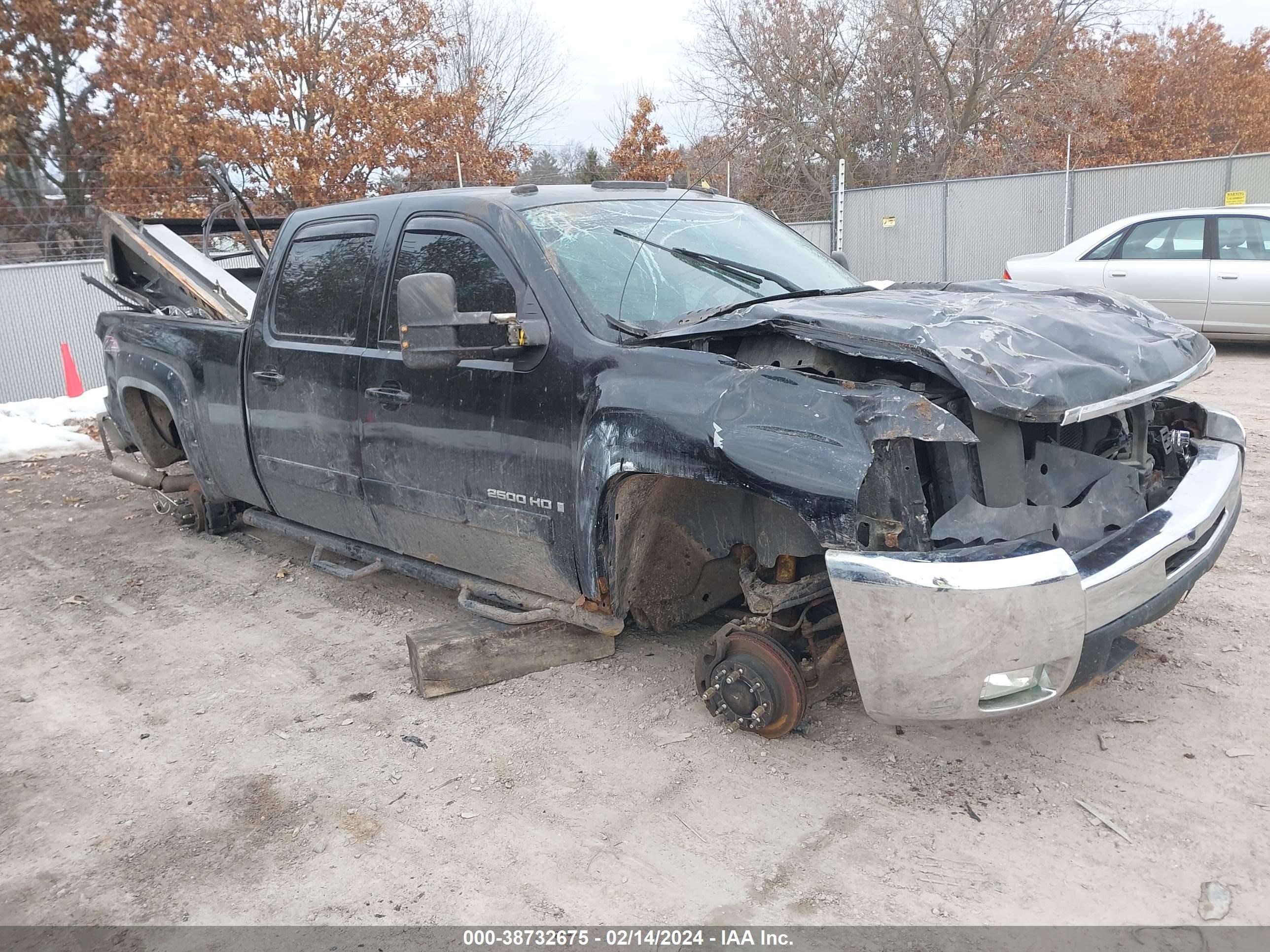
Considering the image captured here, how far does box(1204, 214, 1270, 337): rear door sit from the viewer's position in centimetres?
941

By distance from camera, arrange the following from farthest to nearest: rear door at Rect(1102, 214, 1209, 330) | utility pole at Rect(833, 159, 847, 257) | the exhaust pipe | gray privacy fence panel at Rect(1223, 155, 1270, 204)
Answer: utility pole at Rect(833, 159, 847, 257) → gray privacy fence panel at Rect(1223, 155, 1270, 204) → rear door at Rect(1102, 214, 1209, 330) → the exhaust pipe

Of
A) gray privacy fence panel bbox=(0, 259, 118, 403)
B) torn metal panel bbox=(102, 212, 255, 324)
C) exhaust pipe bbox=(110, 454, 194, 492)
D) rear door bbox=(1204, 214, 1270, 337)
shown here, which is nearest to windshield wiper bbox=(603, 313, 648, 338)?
torn metal panel bbox=(102, 212, 255, 324)

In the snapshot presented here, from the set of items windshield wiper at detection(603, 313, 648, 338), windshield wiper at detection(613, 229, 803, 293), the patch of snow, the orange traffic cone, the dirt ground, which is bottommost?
the dirt ground

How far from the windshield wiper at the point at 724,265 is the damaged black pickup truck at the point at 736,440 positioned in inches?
0.6

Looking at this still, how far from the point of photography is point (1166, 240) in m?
9.99

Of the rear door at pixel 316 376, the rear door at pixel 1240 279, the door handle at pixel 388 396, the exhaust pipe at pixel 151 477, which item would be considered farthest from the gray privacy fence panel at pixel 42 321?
Answer: the rear door at pixel 1240 279

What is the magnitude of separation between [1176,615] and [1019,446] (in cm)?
175

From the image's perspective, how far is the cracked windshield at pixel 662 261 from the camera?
356 centimetres

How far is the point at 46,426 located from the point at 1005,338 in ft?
32.4

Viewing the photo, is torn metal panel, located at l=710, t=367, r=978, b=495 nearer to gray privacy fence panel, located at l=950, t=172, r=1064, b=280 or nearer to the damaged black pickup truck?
the damaged black pickup truck

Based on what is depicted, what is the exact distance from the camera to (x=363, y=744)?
3525 millimetres

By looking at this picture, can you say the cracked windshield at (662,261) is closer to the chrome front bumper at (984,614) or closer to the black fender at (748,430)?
the black fender at (748,430)

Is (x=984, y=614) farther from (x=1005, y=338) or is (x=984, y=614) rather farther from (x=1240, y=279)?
(x=1240, y=279)

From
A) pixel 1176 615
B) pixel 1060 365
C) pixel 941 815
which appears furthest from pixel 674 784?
pixel 1176 615
